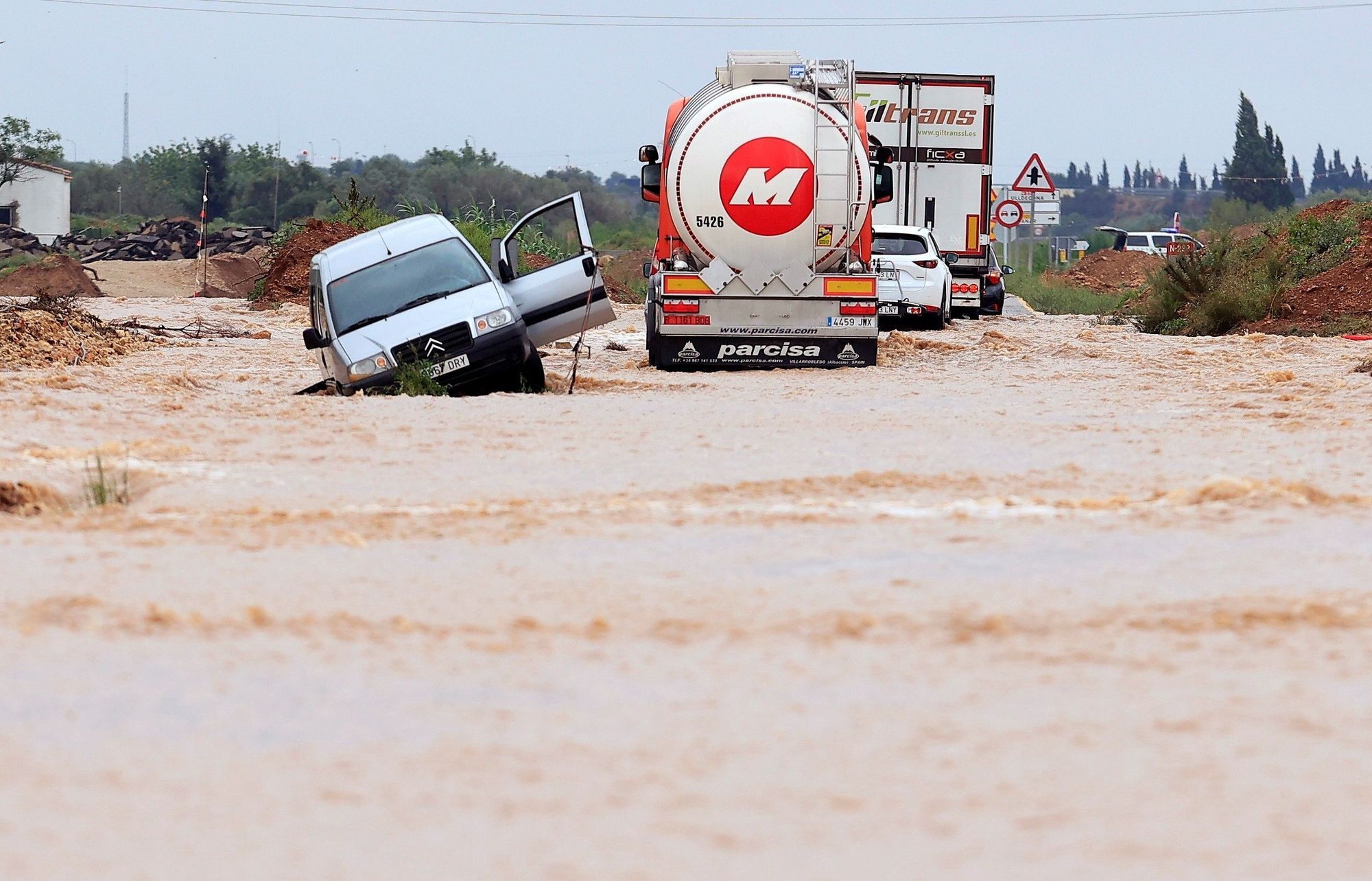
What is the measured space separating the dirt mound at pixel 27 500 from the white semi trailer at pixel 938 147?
66.6ft

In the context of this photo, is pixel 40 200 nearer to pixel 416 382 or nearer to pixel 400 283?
pixel 400 283

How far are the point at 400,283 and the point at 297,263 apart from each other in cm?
2050

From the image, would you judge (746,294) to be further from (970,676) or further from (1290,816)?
(1290,816)

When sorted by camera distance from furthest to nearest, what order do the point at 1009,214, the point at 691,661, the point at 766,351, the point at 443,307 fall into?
the point at 1009,214 → the point at 766,351 → the point at 443,307 → the point at 691,661

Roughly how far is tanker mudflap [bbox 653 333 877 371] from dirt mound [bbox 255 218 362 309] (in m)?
17.1

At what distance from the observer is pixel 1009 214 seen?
36.9m

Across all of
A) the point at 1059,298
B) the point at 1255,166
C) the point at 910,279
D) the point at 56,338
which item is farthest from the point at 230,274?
the point at 1255,166

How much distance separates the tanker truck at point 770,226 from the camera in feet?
57.5

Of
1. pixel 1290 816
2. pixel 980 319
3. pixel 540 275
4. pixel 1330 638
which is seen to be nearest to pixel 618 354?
pixel 540 275

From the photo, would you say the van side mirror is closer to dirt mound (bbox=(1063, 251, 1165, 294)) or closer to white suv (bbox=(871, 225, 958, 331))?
white suv (bbox=(871, 225, 958, 331))

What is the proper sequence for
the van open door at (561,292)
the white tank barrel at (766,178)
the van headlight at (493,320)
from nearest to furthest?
1. the van headlight at (493,320)
2. the van open door at (561,292)
3. the white tank barrel at (766,178)

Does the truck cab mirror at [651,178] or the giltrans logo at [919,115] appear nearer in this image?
the truck cab mirror at [651,178]

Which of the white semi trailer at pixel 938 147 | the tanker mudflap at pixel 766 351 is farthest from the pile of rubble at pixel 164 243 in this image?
the tanker mudflap at pixel 766 351

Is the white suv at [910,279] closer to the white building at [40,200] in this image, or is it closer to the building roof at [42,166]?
the white building at [40,200]
